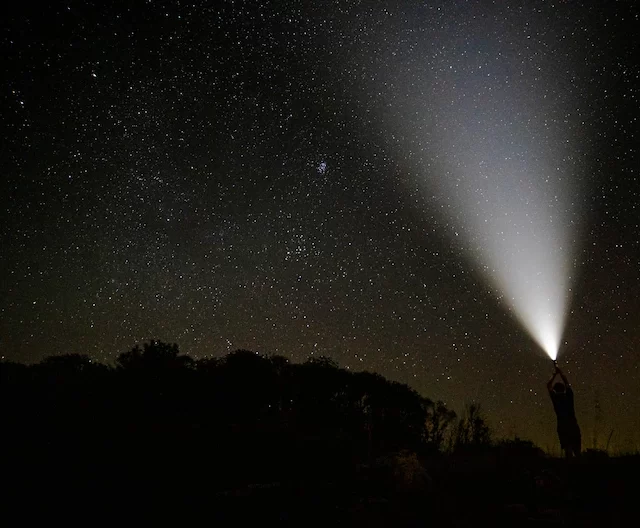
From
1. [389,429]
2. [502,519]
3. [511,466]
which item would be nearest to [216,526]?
[502,519]

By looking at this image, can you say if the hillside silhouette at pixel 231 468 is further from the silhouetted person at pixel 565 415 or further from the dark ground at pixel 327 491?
the silhouetted person at pixel 565 415

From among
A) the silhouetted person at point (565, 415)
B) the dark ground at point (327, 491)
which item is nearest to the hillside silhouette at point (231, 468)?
the dark ground at point (327, 491)

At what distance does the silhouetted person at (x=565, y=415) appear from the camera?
1284 cm

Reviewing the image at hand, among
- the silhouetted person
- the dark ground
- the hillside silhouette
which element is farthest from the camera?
the silhouetted person

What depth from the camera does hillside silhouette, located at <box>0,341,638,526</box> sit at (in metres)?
8.83

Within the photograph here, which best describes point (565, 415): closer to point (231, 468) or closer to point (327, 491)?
point (327, 491)

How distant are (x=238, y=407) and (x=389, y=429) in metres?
7.66

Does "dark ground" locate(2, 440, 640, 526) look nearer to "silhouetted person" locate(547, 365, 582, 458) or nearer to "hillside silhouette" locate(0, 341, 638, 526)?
"hillside silhouette" locate(0, 341, 638, 526)

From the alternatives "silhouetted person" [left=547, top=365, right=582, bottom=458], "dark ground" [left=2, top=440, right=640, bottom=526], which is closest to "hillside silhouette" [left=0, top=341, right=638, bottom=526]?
"dark ground" [left=2, top=440, right=640, bottom=526]

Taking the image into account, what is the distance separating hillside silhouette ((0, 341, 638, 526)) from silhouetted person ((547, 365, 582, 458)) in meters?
0.93

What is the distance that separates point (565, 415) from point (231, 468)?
7.93 m

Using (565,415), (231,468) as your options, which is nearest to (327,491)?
(231,468)

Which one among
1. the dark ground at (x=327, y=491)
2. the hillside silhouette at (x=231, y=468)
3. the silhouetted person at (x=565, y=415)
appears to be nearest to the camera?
the dark ground at (x=327, y=491)

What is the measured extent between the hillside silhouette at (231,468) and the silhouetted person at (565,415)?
0.93m
